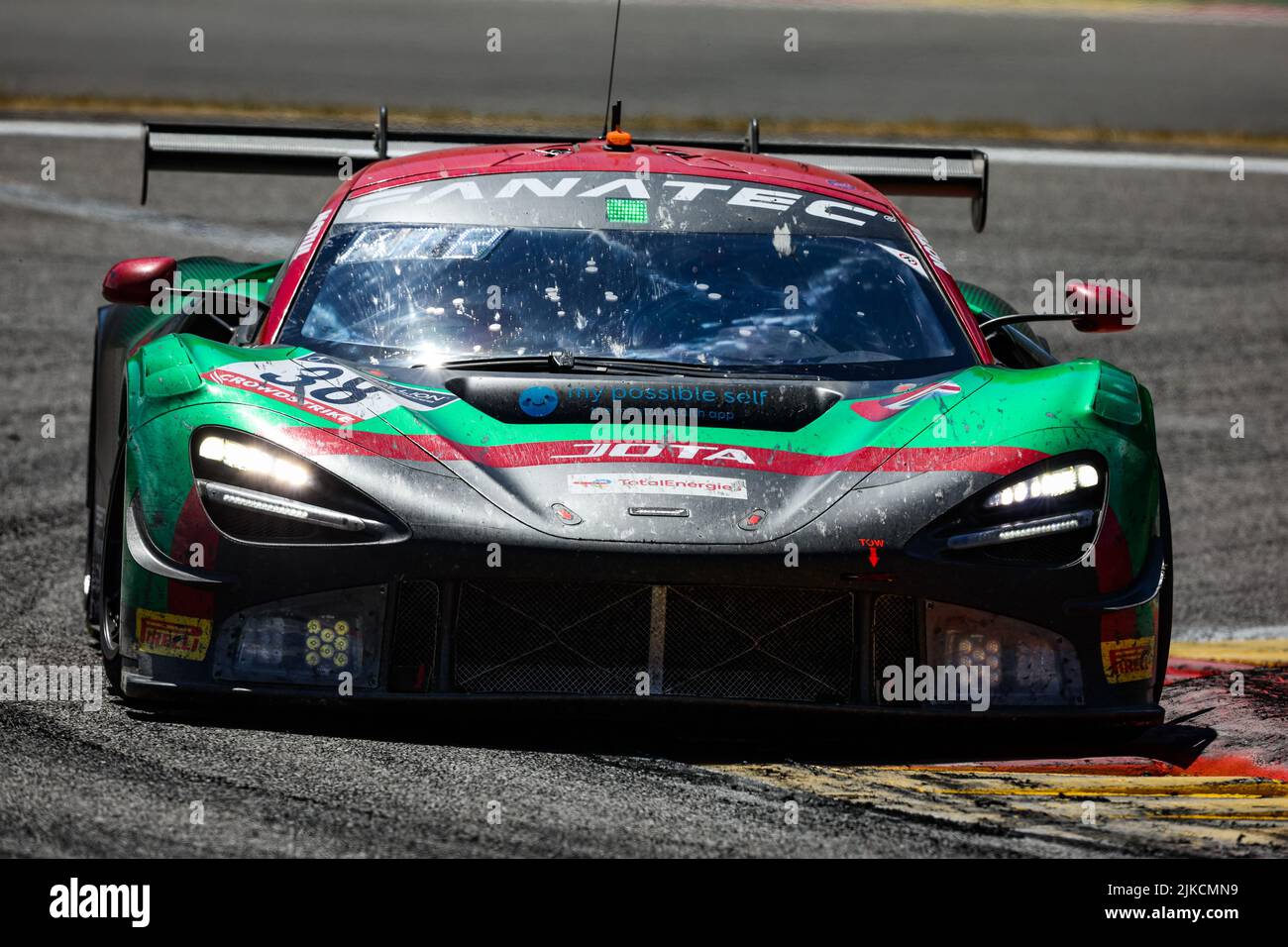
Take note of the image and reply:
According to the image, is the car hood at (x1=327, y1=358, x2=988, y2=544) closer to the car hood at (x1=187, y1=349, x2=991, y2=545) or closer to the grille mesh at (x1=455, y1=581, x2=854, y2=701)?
the car hood at (x1=187, y1=349, x2=991, y2=545)

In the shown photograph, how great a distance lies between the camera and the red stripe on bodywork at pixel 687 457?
4.45m

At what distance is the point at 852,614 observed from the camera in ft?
14.4

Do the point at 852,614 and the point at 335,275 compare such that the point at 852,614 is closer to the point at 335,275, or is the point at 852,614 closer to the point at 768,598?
the point at 768,598

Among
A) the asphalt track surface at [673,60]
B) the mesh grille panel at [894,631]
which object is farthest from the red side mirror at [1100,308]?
the asphalt track surface at [673,60]

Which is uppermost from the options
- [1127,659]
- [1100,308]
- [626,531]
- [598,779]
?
[1100,308]

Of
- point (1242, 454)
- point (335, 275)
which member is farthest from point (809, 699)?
point (1242, 454)

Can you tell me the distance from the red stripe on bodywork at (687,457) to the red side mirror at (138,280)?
1.38m

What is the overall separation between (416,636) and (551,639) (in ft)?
0.89

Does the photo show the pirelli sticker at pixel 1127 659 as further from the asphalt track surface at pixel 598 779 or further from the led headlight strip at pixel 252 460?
the led headlight strip at pixel 252 460

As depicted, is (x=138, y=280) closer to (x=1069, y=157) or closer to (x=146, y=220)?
(x=146, y=220)

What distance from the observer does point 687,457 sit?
177 inches

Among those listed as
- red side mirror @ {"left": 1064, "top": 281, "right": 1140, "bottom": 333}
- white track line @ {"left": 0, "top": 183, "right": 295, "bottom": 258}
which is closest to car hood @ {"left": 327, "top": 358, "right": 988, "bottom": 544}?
red side mirror @ {"left": 1064, "top": 281, "right": 1140, "bottom": 333}

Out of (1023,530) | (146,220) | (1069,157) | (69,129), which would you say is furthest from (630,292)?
(1069,157)
